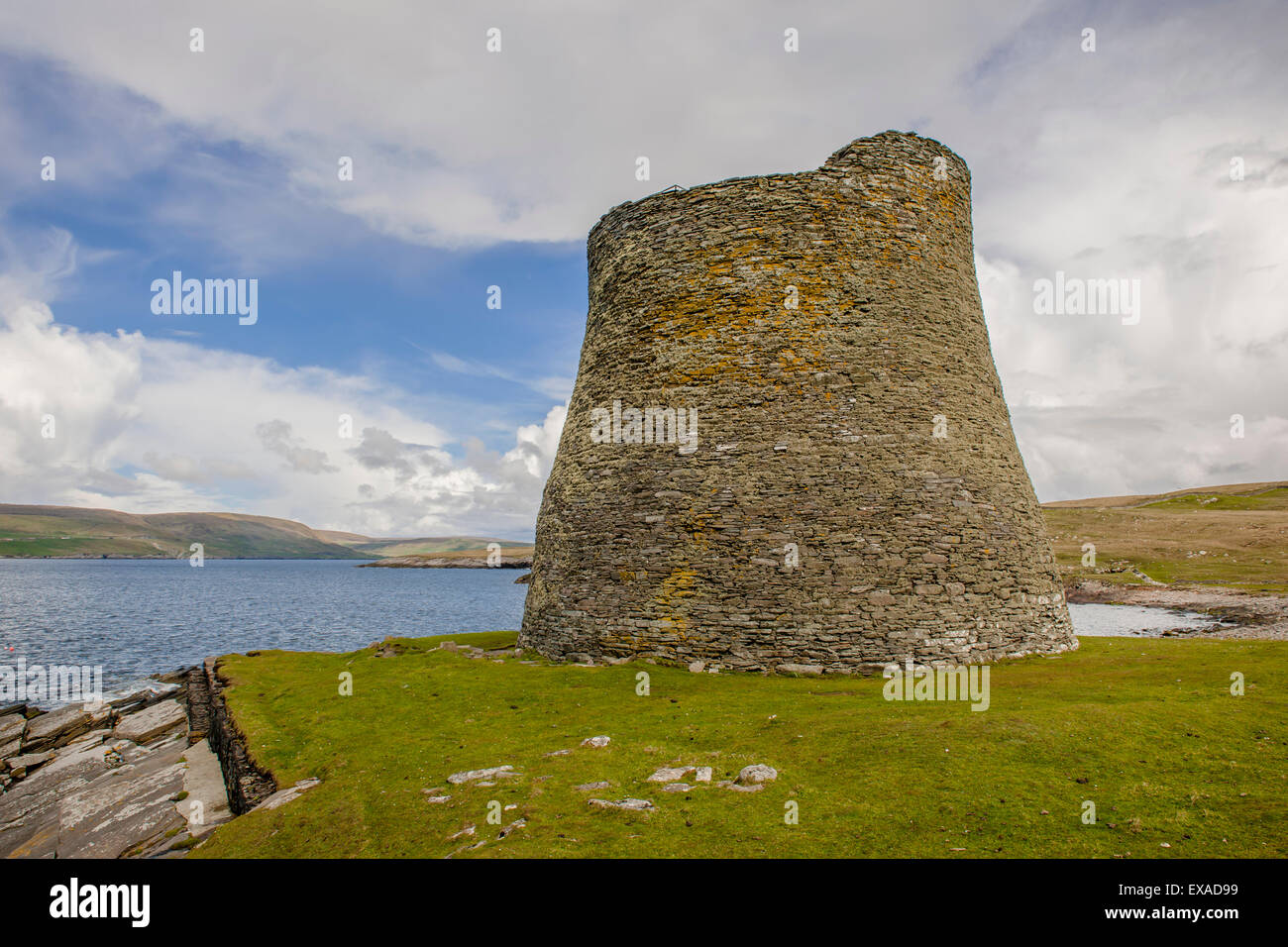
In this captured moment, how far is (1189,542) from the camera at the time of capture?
7094 centimetres

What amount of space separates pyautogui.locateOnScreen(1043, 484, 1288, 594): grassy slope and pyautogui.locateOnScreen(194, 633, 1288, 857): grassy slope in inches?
1742

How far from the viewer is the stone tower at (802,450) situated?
51.6 feet

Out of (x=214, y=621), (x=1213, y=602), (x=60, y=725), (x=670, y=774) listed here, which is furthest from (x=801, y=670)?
(x=214, y=621)

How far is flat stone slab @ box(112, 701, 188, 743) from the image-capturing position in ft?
62.8

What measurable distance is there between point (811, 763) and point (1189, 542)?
82.5 m

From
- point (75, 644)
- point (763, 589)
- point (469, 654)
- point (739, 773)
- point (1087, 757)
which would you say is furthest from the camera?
point (75, 644)

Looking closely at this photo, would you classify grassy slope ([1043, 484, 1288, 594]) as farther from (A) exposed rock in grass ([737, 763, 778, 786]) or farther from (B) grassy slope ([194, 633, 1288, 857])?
(A) exposed rock in grass ([737, 763, 778, 786])

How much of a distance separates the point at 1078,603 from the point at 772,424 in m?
45.7

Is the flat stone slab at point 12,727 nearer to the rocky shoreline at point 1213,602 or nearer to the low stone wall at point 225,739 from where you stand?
the low stone wall at point 225,739

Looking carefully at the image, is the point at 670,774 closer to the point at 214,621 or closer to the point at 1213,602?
the point at 1213,602

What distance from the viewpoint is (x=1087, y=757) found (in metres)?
8.59

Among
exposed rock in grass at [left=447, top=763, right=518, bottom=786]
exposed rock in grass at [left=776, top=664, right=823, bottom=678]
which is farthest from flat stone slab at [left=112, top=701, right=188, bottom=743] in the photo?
exposed rock in grass at [left=776, top=664, right=823, bottom=678]
